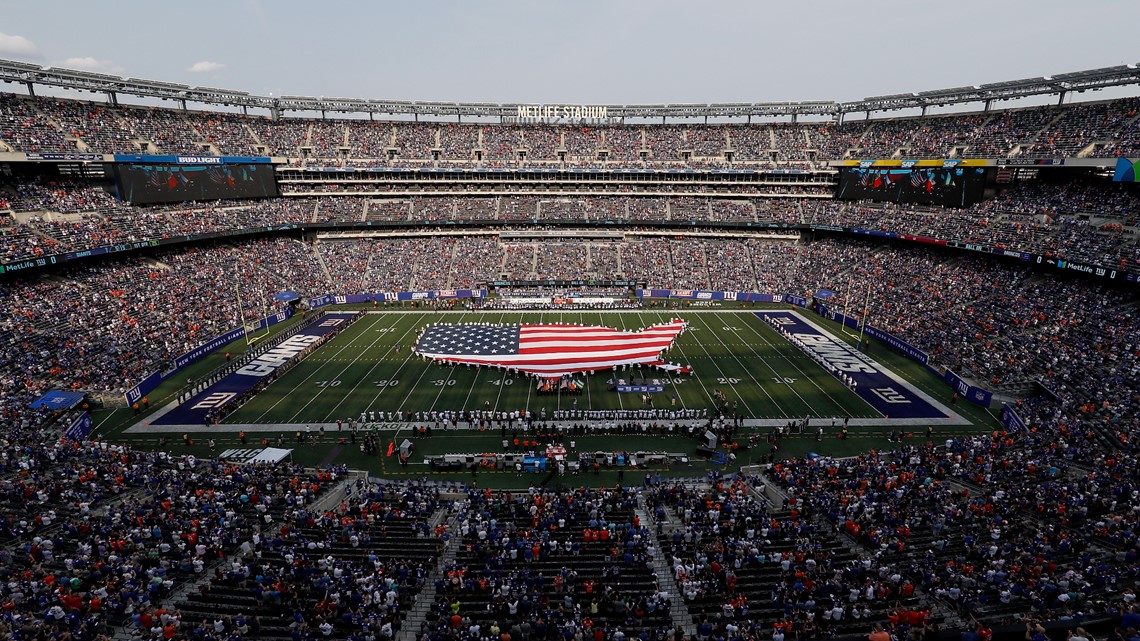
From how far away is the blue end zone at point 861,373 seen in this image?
2919cm

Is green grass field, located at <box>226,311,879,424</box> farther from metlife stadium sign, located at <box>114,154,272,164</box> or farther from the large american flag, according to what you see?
metlife stadium sign, located at <box>114,154,272,164</box>

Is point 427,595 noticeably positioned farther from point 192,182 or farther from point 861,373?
point 192,182

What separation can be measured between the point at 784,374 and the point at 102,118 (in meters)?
62.2

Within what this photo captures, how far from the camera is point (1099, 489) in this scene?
54.2ft

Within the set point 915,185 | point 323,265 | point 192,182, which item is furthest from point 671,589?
point 192,182

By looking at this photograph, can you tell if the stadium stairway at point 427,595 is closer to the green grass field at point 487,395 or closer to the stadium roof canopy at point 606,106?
the green grass field at point 487,395

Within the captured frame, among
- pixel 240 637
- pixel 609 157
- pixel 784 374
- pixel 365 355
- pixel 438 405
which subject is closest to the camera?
pixel 240 637

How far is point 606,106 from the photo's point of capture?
234 feet

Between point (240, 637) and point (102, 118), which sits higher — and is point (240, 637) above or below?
below

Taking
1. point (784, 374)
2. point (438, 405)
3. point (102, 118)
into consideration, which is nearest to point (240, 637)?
point (438, 405)

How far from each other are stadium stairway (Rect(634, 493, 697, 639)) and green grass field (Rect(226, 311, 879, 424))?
1402 centimetres

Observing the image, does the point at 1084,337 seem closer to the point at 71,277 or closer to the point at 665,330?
the point at 665,330

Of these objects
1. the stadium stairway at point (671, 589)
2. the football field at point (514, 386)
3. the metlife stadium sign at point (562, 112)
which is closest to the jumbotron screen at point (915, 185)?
the football field at point (514, 386)

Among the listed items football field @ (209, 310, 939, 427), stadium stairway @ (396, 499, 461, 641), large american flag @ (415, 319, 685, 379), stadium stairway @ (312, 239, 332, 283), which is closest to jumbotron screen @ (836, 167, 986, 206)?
football field @ (209, 310, 939, 427)
